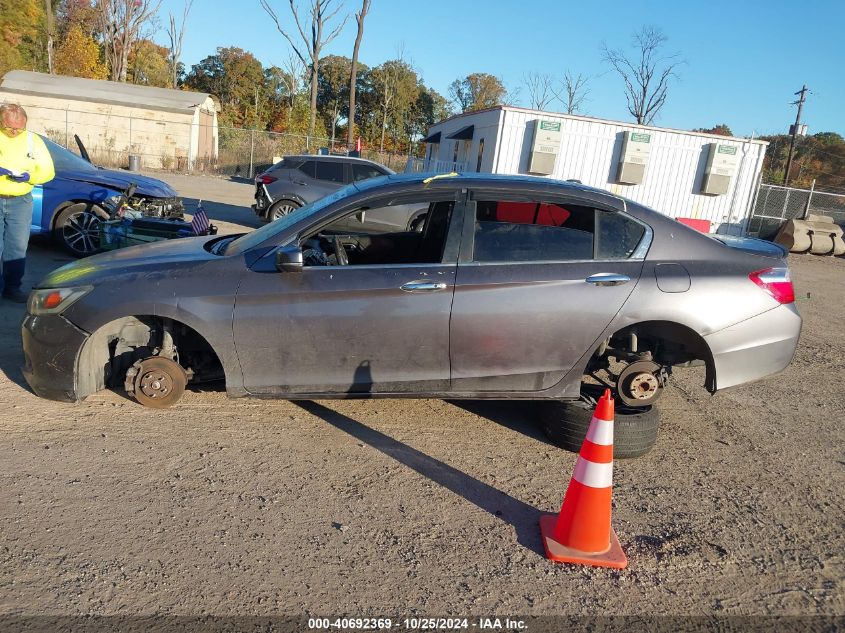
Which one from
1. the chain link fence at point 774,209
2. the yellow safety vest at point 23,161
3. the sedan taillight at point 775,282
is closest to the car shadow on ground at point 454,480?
the sedan taillight at point 775,282

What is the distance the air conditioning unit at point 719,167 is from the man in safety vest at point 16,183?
18217 millimetres

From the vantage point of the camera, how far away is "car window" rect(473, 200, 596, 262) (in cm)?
404

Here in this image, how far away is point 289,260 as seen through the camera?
381 centimetres

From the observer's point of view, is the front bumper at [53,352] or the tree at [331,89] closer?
the front bumper at [53,352]

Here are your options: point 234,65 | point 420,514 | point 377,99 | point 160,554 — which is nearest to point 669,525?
point 420,514

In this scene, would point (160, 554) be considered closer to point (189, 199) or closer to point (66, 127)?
point (189, 199)

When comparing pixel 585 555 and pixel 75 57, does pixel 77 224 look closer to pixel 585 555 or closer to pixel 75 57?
pixel 585 555

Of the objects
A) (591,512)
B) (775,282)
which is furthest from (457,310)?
(775,282)

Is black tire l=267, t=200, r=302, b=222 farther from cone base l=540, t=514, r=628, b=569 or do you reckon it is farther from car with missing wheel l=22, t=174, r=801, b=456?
cone base l=540, t=514, r=628, b=569

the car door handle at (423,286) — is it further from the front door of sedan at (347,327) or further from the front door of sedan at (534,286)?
the front door of sedan at (534,286)

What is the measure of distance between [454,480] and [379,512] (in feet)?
1.88

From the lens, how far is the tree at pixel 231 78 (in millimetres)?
55862

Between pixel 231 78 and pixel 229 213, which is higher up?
pixel 231 78

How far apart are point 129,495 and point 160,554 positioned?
0.57m
